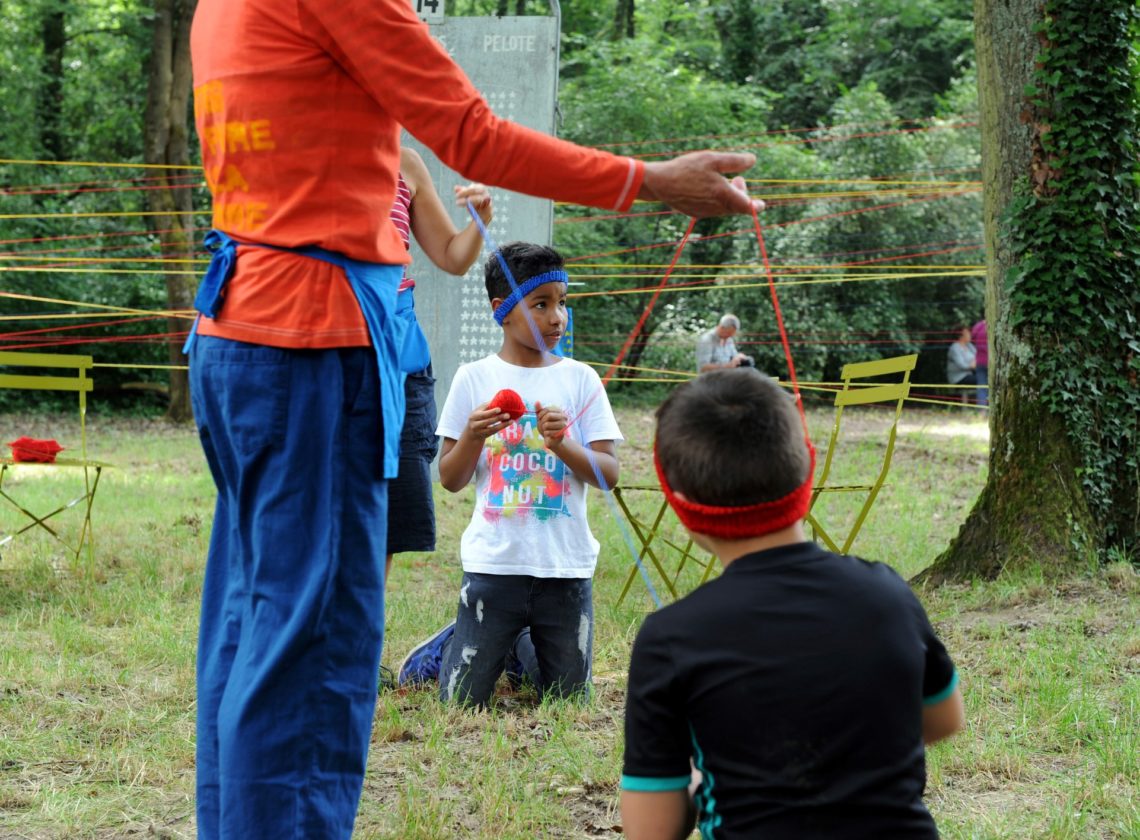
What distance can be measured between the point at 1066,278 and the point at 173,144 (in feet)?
37.1

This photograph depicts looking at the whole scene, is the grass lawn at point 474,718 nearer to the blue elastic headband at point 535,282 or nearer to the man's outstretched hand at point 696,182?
the blue elastic headband at point 535,282

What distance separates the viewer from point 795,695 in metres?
1.48

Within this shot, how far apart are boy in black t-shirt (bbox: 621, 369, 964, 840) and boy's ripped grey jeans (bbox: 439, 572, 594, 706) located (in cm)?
209

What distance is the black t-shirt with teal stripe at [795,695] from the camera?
1.48m

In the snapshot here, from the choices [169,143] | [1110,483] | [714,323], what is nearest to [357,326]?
[1110,483]

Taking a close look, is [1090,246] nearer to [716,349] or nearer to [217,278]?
[217,278]

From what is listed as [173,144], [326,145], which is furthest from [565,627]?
[173,144]

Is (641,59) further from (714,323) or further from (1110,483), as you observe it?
(1110,483)

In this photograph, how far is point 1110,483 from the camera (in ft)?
16.3

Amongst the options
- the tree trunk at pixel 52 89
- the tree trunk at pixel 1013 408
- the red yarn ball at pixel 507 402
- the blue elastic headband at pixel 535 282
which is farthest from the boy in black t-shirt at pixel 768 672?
the tree trunk at pixel 52 89

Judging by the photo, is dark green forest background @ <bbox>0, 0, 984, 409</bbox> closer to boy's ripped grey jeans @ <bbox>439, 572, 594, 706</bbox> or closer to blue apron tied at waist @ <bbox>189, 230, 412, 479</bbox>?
boy's ripped grey jeans @ <bbox>439, 572, 594, 706</bbox>

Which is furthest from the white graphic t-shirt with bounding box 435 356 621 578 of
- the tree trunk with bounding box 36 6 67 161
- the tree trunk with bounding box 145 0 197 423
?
the tree trunk with bounding box 36 6 67 161

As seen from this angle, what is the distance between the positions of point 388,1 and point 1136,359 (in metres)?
4.20

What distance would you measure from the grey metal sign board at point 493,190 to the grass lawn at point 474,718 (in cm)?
299
